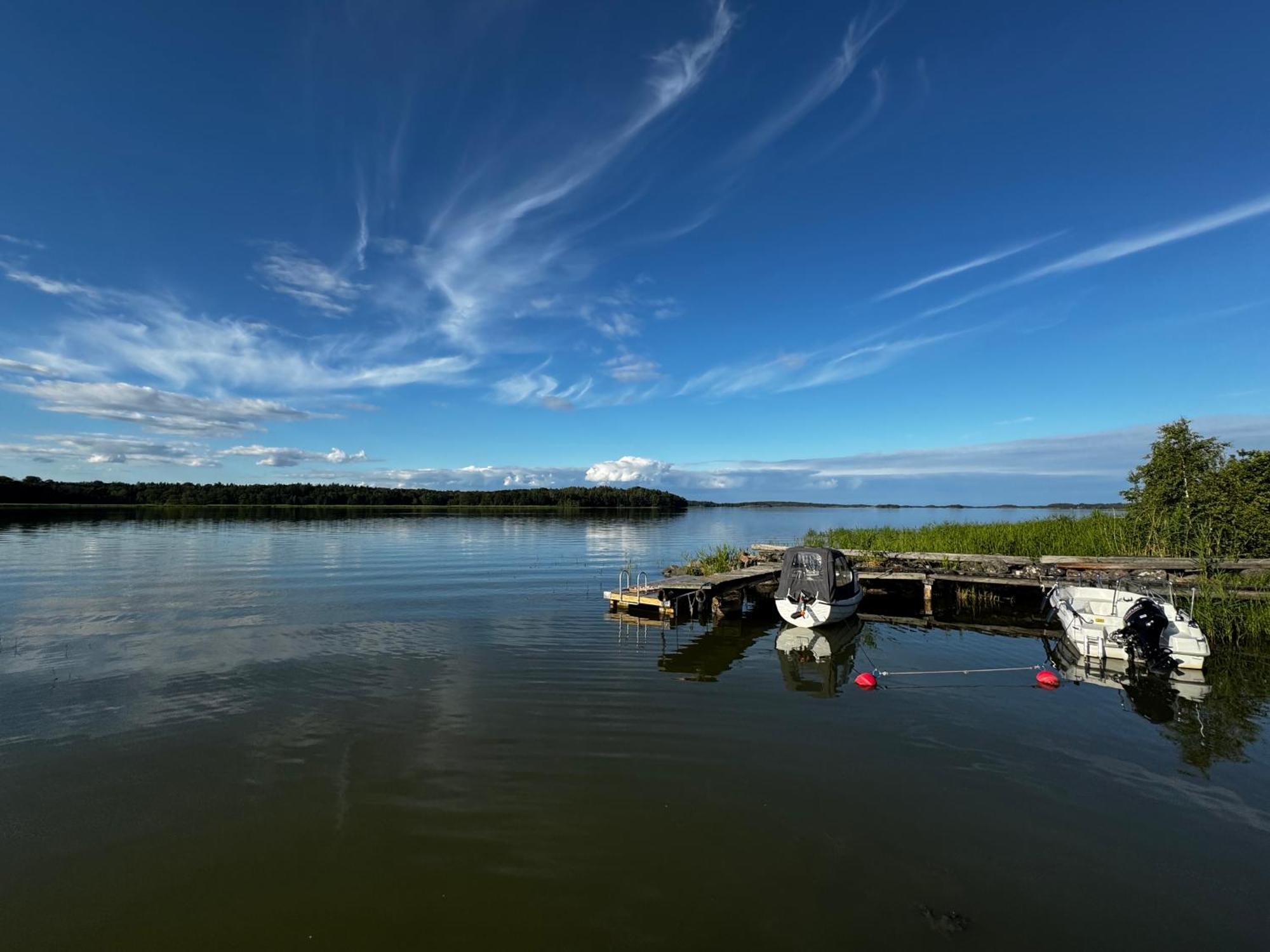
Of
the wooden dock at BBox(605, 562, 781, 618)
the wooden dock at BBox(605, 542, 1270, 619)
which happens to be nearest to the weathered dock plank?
the wooden dock at BBox(605, 542, 1270, 619)

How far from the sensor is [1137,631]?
15367mm

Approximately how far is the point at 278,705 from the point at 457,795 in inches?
224

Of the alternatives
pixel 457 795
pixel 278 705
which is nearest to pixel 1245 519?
pixel 457 795

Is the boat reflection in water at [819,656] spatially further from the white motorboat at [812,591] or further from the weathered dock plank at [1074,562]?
the weathered dock plank at [1074,562]

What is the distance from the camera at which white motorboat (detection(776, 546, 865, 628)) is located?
19.8m

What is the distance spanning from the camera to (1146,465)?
2719 cm

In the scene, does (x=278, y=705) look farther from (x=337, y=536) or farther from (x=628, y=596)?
(x=337, y=536)

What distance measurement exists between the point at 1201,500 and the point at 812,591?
1892 cm

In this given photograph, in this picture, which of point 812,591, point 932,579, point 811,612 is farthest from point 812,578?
point 932,579

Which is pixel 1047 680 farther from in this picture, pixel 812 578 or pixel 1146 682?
pixel 812 578

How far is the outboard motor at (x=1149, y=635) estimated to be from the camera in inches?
595

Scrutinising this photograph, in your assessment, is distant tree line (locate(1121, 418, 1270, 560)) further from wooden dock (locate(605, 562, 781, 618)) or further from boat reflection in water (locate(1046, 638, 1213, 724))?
wooden dock (locate(605, 562, 781, 618))

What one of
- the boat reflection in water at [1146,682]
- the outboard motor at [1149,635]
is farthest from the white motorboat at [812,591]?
the outboard motor at [1149,635]

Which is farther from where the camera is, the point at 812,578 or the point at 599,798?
the point at 812,578
